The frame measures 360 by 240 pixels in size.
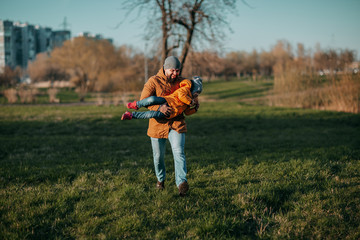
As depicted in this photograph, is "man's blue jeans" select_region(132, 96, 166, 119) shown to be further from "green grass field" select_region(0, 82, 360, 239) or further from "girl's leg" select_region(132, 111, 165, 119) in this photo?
"green grass field" select_region(0, 82, 360, 239)

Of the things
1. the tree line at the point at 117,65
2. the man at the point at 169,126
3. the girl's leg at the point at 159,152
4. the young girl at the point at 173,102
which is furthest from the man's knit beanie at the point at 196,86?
the tree line at the point at 117,65

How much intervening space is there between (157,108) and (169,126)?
13.0 inches

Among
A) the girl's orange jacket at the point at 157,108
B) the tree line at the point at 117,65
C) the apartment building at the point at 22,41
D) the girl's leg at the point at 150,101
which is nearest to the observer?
the girl's leg at the point at 150,101

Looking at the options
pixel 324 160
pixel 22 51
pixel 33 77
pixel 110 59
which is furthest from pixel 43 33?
pixel 324 160

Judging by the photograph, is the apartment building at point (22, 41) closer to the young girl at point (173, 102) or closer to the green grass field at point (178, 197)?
the green grass field at point (178, 197)

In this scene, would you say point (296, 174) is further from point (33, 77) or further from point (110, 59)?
point (33, 77)

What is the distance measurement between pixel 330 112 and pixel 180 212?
15.6 m

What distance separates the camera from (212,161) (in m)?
6.14

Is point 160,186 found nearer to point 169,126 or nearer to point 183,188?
point 183,188

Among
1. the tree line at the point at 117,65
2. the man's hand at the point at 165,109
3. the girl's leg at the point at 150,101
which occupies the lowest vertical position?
the man's hand at the point at 165,109

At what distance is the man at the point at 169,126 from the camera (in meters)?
3.99

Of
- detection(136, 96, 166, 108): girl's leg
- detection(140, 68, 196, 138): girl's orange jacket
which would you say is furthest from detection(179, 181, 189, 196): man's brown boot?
detection(136, 96, 166, 108): girl's leg

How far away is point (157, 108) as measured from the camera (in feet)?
13.3

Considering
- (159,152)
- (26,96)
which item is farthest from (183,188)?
(26,96)
